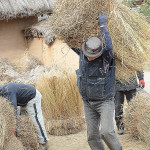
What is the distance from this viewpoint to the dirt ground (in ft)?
16.0

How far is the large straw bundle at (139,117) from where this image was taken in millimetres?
4395

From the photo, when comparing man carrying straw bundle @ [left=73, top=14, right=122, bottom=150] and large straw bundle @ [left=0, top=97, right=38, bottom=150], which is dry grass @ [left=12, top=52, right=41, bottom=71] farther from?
man carrying straw bundle @ [left=73, top=14, right=122, bottom=150]

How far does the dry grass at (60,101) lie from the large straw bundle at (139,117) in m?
1.03

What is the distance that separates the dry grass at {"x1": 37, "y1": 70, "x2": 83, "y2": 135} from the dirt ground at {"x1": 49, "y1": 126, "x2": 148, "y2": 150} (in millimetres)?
200

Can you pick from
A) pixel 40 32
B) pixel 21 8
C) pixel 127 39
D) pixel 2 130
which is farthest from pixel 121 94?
pixel 21 8

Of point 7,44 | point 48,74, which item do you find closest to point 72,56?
point 7,44

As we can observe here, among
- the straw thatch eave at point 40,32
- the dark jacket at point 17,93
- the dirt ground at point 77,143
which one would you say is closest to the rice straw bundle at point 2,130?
the dark jacket at point 17,93

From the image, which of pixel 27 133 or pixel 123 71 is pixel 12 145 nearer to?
pixel 27 133

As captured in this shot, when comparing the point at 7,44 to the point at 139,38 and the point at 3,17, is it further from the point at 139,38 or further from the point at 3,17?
the point at 139,38

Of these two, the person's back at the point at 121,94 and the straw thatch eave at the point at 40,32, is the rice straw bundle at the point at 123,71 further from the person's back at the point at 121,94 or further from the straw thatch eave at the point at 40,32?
the straw thatch eave at the point at 40,32

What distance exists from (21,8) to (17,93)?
6403 mm

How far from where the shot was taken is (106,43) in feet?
11.5

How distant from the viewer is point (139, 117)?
4684mm

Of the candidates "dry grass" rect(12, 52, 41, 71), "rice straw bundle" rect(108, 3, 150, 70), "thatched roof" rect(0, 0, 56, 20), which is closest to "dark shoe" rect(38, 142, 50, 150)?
"rice straw bundle" rect(108, 3, 150, 70)
